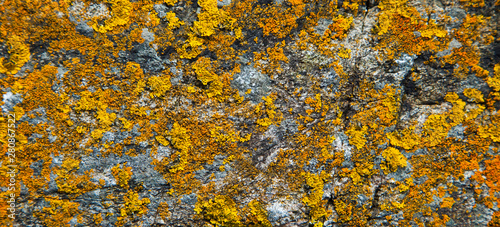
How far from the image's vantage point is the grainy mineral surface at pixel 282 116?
7.07 ft

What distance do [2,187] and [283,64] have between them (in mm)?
2601

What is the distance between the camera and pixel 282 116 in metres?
2.31

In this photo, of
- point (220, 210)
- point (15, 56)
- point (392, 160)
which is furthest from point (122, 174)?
point (392, 160)

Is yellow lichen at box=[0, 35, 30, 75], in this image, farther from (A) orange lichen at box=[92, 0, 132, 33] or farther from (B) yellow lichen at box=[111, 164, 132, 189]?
(B) yellow lichen at box=[111, 164, 132, 189]

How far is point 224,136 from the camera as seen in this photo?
2.28 meters

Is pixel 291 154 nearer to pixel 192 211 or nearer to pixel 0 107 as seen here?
pixel 192 211

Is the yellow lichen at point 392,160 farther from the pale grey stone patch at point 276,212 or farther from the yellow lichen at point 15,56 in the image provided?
the yellow lichen at point 15,56

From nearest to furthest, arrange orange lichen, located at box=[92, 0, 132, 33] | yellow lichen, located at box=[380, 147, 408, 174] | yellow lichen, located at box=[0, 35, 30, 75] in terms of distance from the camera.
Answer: yellow lichen, located at box=[0, 35, 30, 75] < orange lichen, located at box=[92, 0, 132, 33] < yellow lichen, located at box=[380, 147, 408, 174]

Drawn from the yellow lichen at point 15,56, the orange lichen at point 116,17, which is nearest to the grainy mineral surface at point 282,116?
the orange lichen at point 116,17

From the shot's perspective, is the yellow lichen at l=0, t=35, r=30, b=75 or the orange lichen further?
the orange lichen

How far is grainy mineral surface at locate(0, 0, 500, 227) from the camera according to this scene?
2.15 meters

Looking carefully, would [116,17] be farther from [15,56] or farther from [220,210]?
[220,210]

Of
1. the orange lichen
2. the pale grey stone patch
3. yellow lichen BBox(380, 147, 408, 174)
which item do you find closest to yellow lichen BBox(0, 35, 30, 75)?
the orange lichen

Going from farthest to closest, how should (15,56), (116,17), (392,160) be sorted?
(392,160) → (116,17) → (15,56)
